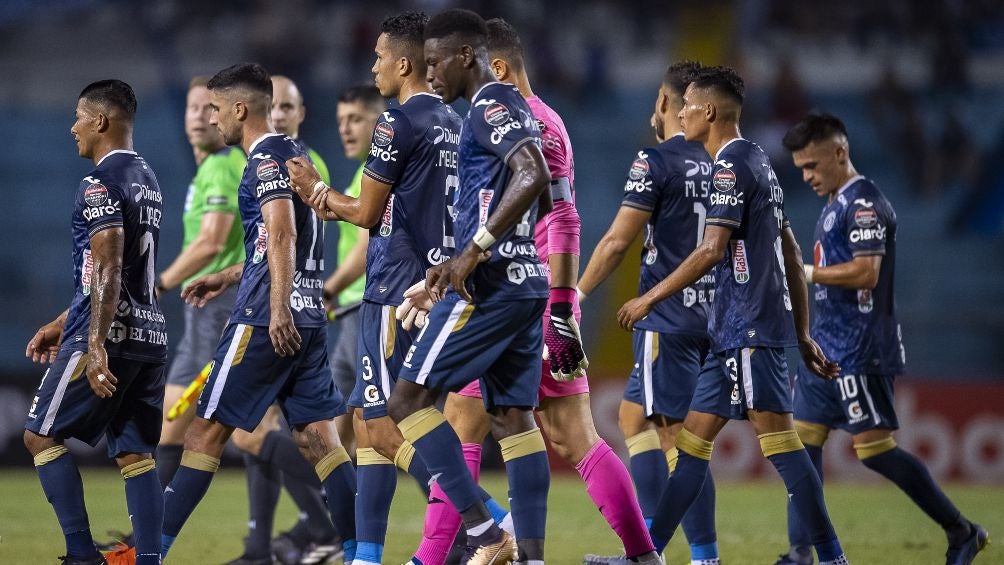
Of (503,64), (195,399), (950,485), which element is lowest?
(950,485)

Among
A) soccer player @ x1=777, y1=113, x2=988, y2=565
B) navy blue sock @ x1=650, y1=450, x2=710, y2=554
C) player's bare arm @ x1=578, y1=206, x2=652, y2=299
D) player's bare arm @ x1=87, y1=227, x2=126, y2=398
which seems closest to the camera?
player's bare arm @ x1=87, y1=227, x2=126, y2=398

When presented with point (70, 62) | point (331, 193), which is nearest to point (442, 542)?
point (331, 193)

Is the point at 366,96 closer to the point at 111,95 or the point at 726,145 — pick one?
the point at 111,95

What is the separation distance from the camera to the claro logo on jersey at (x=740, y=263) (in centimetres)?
628

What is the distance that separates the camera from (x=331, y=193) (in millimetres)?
5691

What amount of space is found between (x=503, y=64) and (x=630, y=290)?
12.0 meters

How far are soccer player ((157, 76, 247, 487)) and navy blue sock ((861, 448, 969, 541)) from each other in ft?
13.8

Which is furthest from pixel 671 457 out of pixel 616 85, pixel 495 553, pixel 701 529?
pixel 616 85

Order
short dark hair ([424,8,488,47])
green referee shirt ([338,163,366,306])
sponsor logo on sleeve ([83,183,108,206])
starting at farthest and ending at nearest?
green referee shirt ([338,163,366,306]), sponsor logo on sleeve ([83,183,108,206]), short dark hair ([424,8,488,47])

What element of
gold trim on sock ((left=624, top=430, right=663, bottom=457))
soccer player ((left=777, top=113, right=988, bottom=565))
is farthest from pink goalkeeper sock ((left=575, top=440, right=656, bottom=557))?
soccer player ((left=777, top=113, right=988, bottom=565))

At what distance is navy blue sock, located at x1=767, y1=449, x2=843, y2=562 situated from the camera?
6.05m

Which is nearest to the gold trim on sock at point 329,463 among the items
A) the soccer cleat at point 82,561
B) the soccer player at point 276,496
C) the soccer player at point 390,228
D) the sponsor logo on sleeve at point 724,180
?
the soccer player at point 390,228

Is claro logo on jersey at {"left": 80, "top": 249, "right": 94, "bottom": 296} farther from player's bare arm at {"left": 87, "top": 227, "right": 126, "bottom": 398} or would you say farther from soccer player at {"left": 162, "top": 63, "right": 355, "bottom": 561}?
soccer player at {"left": 162, "top": 63, "right": 355, "bottom": 561}

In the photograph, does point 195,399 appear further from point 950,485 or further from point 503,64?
point 950,485
